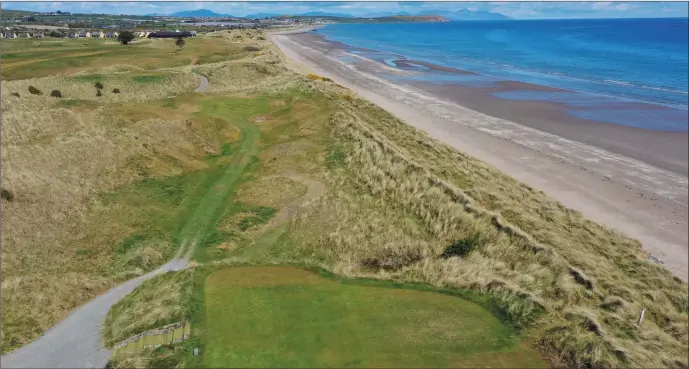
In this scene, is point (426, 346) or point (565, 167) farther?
point (565, 167)

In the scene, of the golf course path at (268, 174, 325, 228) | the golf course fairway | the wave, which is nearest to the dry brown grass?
the golf course path at (268, 174, 325, 228)

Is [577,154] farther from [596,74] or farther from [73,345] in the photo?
[596,74]

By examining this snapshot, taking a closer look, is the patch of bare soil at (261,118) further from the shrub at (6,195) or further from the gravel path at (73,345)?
the gravel path at (73,345)

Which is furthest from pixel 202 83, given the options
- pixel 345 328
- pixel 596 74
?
pixel 596 74

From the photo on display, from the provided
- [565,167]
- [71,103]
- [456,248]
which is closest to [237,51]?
[71,103]

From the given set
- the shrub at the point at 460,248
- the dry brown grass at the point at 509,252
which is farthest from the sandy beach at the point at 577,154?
the shrub at the point at 460,248

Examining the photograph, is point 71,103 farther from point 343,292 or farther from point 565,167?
point 565,167
